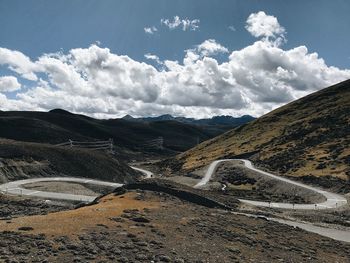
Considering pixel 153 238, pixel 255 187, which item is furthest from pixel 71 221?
pixel 255 187

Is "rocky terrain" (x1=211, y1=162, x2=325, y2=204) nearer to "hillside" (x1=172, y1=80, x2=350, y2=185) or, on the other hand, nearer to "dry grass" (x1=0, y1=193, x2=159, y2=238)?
"hillside" (x1=172, y1=80, x2=350, y2=185)

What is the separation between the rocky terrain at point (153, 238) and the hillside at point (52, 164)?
5832 centimetres

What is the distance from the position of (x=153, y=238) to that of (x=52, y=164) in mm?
88386

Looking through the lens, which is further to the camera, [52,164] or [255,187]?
[52,164]

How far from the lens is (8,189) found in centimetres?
8362

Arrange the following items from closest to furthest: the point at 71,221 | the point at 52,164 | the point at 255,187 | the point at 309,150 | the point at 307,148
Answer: the point at 71,221 < the point at 255,187 < the point at 52,164 < the point at 309,150 < the point at 307,148

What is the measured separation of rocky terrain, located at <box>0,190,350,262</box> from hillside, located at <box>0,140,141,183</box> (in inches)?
2296

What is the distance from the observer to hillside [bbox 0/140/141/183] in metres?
104

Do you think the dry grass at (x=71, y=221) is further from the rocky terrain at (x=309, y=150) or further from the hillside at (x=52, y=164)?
the rocky terrain at (x=309, y=150)

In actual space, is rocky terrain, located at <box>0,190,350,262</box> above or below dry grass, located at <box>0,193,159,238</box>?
below

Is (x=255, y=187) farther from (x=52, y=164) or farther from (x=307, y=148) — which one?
(x=52, y=164)

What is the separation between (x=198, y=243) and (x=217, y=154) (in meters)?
159

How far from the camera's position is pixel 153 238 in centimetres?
3572

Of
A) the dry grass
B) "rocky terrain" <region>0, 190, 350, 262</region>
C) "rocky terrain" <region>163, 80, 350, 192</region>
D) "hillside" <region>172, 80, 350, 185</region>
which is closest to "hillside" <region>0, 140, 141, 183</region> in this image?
"rocky terrain" <region>163, 80, 350, 192</region>
